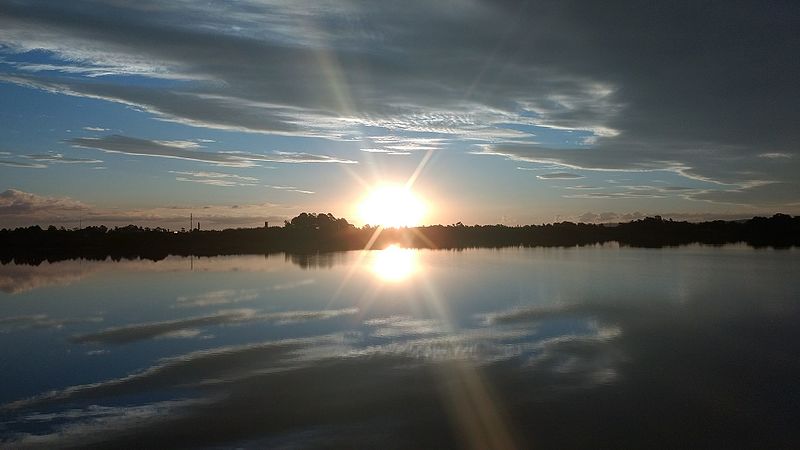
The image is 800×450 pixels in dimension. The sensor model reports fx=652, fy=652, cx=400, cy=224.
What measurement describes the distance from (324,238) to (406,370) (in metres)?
129

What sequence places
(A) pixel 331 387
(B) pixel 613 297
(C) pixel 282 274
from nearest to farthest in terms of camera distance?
(A) pixel 331 387 → (B) pixel 613 297 → (C) pixel 282 274

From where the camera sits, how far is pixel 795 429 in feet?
36.9

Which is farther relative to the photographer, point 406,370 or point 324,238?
point 324,238

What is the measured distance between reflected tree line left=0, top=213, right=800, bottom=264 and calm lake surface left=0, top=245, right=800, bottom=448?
218 feet

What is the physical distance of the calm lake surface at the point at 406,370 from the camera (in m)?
11.3

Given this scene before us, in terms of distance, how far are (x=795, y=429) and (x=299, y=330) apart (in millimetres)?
14928

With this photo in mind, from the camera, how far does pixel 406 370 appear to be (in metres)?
15.9

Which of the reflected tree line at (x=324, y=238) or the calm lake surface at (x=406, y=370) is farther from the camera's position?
the reflected tree line at (x=324, y=238)

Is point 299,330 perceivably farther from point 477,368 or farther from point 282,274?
point 282,274

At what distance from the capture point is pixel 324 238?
470 ft

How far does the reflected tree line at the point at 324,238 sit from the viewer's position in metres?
107

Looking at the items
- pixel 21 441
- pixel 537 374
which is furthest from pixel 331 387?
pixel 21 441

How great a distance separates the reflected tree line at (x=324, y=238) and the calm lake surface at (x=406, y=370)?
66.3m

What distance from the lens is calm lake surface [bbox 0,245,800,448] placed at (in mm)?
11258
